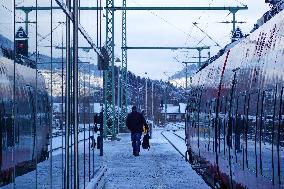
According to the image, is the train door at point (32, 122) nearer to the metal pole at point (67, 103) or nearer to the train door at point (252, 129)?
the metal pole at point (67, 103)

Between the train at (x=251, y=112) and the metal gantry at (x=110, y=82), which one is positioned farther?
the metal gantry at (x=110, y=82)

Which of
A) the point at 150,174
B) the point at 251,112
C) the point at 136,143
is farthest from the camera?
the point at 136,143

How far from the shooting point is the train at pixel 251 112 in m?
7.27

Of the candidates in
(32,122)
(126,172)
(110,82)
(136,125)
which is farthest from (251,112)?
(110,82)

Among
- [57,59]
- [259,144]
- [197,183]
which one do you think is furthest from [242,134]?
[197,183]

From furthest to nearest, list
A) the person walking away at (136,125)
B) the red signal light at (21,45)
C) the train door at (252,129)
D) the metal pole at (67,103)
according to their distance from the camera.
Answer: the person walking away at (136,125) → the train door at (252,129) → the metal pole at (67,103) → the red signal light at (21,45)

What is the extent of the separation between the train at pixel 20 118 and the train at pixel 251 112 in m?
2.36

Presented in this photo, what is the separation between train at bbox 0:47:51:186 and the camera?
4.36 metres

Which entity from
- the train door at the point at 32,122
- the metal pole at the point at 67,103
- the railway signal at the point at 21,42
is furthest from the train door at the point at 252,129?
the railway signal at the point at 21,42

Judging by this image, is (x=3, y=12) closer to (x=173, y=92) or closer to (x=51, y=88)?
(x=51, y=88)

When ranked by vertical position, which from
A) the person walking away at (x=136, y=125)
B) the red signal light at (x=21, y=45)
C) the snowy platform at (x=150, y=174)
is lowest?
the snowy platform at (x=150, y=174)

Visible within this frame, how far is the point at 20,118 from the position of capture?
4898mm

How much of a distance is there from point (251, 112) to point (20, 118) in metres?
4.61

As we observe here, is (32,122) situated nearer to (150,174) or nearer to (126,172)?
(150,174)
